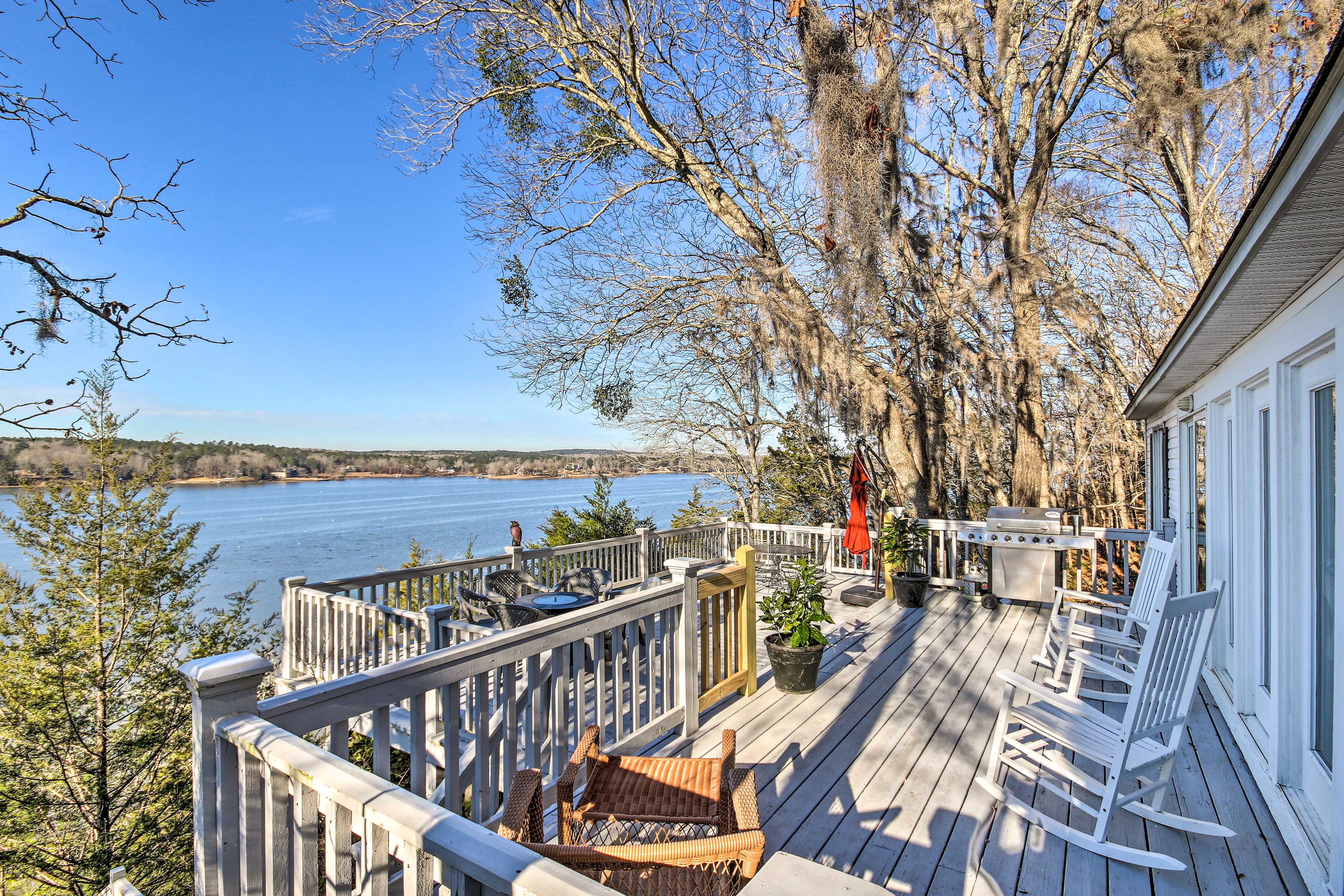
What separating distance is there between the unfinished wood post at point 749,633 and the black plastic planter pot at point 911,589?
3.04 m

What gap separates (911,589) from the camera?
6352 mm

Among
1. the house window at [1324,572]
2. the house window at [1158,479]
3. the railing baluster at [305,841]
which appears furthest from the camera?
the house window at [1158,479]

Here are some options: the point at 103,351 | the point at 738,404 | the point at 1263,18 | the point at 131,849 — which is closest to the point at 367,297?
the point at 738,404

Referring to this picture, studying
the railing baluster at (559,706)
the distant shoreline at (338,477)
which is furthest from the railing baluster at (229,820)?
the distant shoreline at (338,477)

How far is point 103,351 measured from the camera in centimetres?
246

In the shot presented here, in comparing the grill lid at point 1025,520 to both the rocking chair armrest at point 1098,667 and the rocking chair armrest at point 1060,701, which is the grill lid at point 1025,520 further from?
the rocking chair armrest at point 1060,701

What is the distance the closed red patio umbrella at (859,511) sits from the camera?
6.61 m

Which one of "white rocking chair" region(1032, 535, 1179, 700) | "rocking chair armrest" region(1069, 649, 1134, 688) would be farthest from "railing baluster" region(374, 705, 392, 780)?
"white rocking chair" region(1032, 535, 1179, 700)

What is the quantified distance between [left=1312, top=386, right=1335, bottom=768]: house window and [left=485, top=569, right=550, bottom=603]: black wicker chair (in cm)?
491

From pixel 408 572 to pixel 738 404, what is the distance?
30.0 feet

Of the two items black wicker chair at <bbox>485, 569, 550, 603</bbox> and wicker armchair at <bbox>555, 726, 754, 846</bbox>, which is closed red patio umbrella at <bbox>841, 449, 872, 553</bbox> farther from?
wicker armchair at <bbox>555, 726, 754, 846</bbox>

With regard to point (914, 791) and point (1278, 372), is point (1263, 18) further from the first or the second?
point (914, 791)

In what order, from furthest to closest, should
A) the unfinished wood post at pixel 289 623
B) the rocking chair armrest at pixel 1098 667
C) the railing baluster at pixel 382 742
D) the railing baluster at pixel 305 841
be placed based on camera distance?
the unfinished wood post at pixel 289 623
the rocking chair armrest at pixel 1098 667
the railing baluster at pixel 382 742
the railing baluster at pixel 305 841

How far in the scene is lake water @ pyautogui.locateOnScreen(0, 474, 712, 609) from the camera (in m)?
10.6
